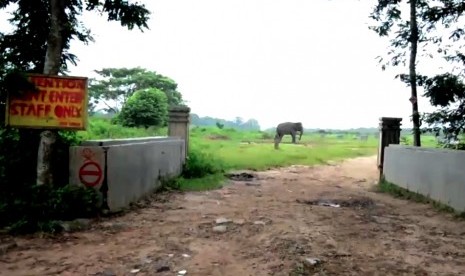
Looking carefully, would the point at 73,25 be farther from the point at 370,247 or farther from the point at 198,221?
the point at 370,247

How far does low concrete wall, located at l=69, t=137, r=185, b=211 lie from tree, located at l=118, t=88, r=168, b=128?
9.90 metres

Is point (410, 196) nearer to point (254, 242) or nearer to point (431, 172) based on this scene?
point (431, 172)

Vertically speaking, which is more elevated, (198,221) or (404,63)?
(404,63)

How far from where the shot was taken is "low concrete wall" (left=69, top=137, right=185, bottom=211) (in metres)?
6.68

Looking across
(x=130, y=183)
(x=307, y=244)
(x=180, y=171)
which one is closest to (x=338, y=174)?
(x=180, y=171)

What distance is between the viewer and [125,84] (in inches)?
1474

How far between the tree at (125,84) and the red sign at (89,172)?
29.3m

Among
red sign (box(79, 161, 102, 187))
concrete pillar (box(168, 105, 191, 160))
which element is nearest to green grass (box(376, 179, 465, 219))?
concrete pillar (box(168, 105, 191, 160))

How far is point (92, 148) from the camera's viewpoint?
670 cm

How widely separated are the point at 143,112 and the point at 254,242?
1449 cm

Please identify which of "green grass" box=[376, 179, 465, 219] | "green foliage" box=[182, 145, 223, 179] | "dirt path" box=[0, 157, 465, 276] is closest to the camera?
"dirt path" box=[0, 157, 465, 276]

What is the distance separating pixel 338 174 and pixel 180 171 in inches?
227

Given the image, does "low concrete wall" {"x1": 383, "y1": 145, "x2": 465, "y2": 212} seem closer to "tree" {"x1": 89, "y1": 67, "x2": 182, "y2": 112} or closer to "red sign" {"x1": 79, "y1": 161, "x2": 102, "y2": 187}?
"red sign" {"x1": 79, "y1": 161, "x2": 102, "y2": 187}

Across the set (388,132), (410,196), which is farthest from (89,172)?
(388,132)
